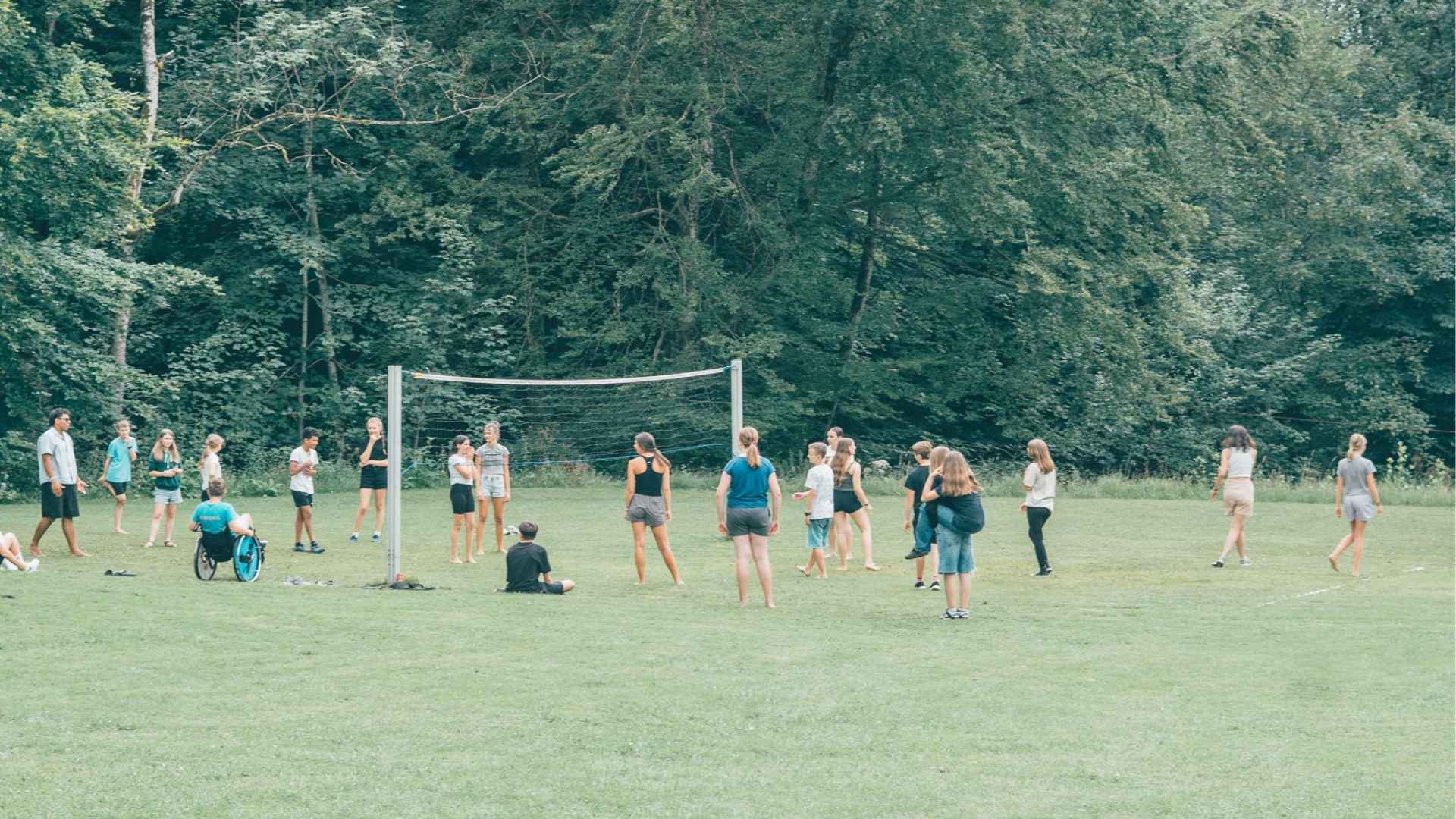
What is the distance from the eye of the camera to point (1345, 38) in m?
47.0

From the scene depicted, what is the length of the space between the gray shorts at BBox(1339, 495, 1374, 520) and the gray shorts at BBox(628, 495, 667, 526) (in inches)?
303

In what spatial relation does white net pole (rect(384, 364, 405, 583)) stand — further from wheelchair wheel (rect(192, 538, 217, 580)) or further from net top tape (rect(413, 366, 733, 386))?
wheelchair wheel (rect(192, 538, 217, 580))

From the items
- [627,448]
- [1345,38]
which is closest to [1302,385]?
[1345,38]

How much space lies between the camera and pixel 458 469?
1817cm

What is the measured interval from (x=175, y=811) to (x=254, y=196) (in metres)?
30.1

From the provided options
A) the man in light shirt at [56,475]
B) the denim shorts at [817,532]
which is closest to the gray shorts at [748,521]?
the denim shorts at [817,532]

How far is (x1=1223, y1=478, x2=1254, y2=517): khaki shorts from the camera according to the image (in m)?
18.3

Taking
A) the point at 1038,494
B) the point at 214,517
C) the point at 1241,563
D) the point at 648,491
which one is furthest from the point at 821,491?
the point at 214,517

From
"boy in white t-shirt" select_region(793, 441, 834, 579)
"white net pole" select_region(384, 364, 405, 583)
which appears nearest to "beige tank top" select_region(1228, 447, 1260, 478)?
"boy in white t-shirt" select_region(793, 441, 834, 579)

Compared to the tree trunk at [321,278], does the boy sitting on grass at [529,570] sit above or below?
below

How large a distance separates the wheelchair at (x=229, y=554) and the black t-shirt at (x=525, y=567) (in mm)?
2724

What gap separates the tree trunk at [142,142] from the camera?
30.8 m

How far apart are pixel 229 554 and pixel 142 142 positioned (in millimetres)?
16511

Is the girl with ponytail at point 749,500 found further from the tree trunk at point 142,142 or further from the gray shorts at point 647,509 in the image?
the tree trunk at point 142,142
